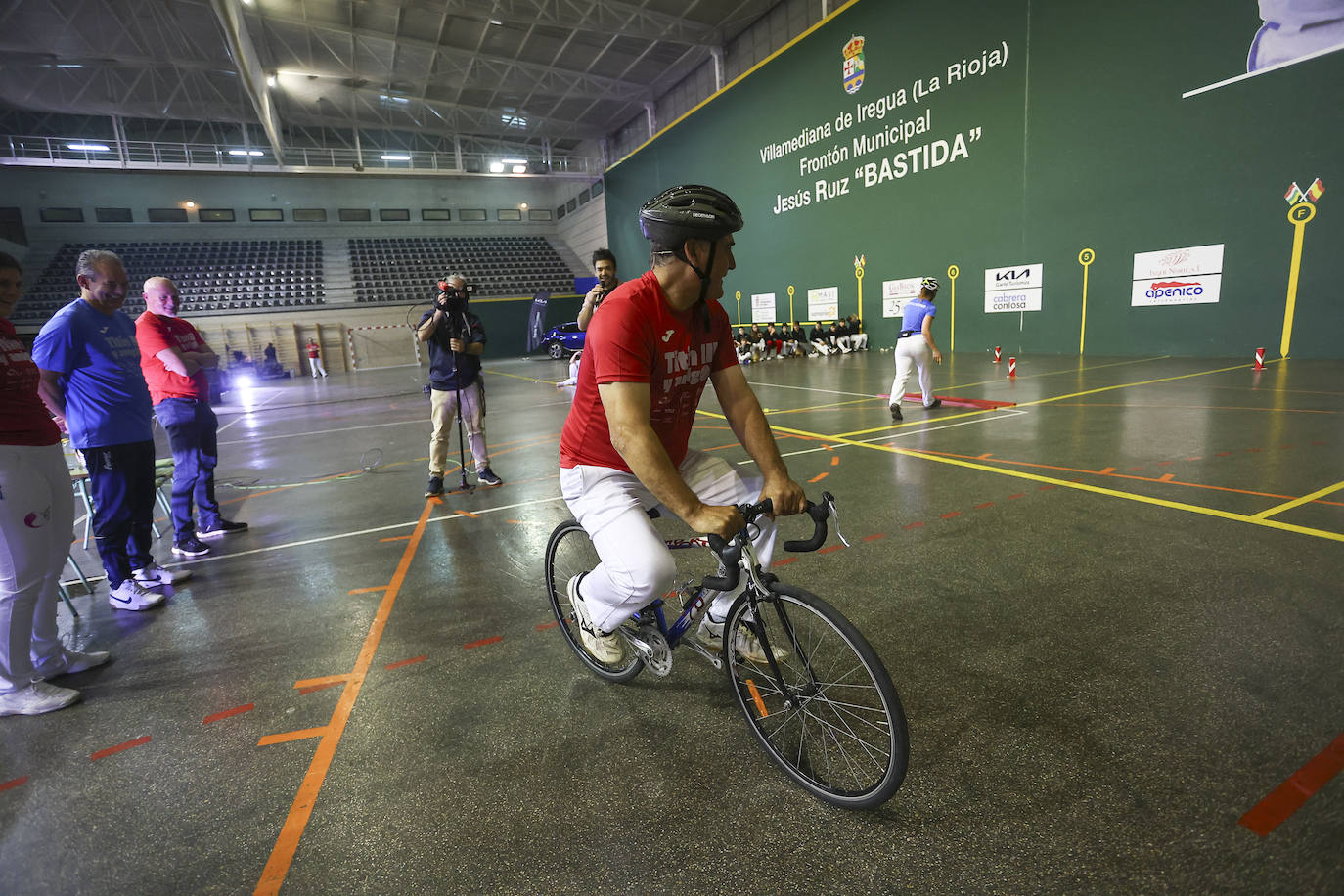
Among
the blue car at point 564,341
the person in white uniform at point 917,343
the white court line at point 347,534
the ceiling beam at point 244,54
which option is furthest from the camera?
the blue car at point 564,341

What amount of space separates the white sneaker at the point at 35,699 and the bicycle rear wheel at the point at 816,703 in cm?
299

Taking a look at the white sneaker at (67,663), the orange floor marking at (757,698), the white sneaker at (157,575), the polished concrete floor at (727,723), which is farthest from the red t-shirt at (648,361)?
the white sneaker at (157,575)

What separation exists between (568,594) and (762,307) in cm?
2213

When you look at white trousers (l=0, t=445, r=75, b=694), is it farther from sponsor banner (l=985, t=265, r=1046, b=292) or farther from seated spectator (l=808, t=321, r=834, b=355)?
seated spectator (l=808, t=321, r=834, b=355)

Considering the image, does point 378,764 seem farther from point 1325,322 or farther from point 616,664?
point 1325,322

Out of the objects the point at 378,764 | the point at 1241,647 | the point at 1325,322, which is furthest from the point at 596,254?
the point at 1325,322

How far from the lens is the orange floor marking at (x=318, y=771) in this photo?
191cm

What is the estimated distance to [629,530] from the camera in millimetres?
2180

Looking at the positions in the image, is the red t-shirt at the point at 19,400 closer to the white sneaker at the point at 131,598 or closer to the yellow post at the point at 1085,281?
the white sneaker at the point at 131,598

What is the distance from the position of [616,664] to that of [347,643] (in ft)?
4.94

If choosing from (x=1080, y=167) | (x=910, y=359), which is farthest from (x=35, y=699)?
(x=1080, y=167)

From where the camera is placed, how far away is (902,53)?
1625 cm

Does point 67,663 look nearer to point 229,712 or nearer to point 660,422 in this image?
point 229,712

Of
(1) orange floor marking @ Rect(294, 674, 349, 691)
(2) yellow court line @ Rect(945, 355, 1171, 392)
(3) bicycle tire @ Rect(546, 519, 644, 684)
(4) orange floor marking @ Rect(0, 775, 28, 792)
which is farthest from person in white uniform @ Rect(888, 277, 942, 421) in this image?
(4) orange floor marking @ Rect(0, 775, 28, 792)
